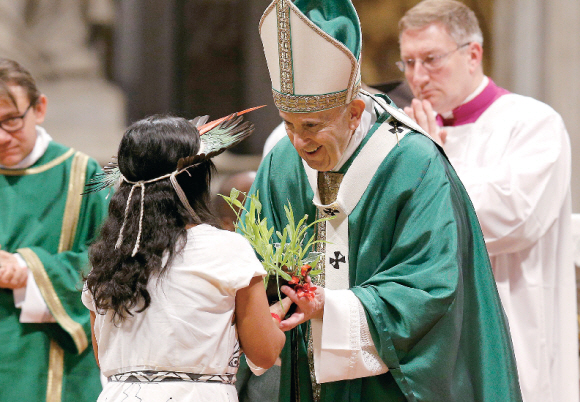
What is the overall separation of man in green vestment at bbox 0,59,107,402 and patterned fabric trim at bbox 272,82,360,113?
1.46 metres

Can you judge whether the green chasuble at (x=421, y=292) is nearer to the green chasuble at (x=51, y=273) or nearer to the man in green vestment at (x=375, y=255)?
the man in green vestment at (x=375, y=255)

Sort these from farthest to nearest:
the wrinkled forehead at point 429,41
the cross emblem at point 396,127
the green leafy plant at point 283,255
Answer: the wrinkled forehead at point 429,41
the cross emblem at point 396,127
the green leafy plant at point 283,255

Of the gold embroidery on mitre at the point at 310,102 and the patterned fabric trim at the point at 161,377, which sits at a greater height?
the gold embroidery on mitre at the point at 310,102

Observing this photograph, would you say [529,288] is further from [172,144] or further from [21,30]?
[21,30]

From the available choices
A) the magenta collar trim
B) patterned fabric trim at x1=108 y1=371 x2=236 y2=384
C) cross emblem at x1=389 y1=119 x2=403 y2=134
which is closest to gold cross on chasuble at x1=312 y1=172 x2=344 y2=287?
cross emblem at x1=389 y1=119 x2=403 y2=134

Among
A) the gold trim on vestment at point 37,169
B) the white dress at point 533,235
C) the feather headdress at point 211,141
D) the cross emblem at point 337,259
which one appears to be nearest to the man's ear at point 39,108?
the gold trim on vestment at point 37,169

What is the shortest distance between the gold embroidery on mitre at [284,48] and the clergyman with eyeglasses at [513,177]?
1227 mm

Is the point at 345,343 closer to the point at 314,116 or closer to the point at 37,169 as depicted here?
the point at 314,116

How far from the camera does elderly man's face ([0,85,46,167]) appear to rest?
12.0 feet

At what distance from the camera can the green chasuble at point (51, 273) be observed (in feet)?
12.0

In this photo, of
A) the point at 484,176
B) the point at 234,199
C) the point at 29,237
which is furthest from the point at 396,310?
the point at 29,237

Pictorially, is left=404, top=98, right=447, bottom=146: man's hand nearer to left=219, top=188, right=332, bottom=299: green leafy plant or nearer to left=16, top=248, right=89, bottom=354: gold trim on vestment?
left=219, top=188, right=332, bottom=299: green leafy plant

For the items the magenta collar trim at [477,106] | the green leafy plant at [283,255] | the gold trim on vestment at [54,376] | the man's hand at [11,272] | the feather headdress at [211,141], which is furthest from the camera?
the magenta collar trim at [477,106]

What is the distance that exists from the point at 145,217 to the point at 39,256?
61.3 inches
